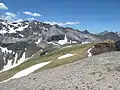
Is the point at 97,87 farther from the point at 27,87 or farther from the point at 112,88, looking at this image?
the point at 27,87

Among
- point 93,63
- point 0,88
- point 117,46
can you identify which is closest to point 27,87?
point 0,88

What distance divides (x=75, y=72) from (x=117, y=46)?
35577 millimetres

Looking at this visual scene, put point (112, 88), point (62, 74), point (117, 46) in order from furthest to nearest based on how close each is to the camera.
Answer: point (117, 46), point (62, 74), point (112, 88)

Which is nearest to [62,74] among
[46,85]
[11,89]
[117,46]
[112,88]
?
[46,85]

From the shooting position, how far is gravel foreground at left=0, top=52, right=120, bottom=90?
1230 inches

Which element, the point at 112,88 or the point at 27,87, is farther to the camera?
the point at 27,87

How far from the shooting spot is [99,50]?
7494 cm

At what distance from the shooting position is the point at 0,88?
3822 cm

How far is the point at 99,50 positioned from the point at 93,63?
31.9 meters

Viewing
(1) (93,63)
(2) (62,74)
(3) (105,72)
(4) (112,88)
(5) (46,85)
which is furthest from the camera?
(1) (93,63)

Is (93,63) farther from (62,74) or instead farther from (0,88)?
(0,88)

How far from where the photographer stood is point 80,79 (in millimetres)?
34250

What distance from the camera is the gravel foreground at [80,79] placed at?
3123 centimetres

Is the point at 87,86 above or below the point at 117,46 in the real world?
below
